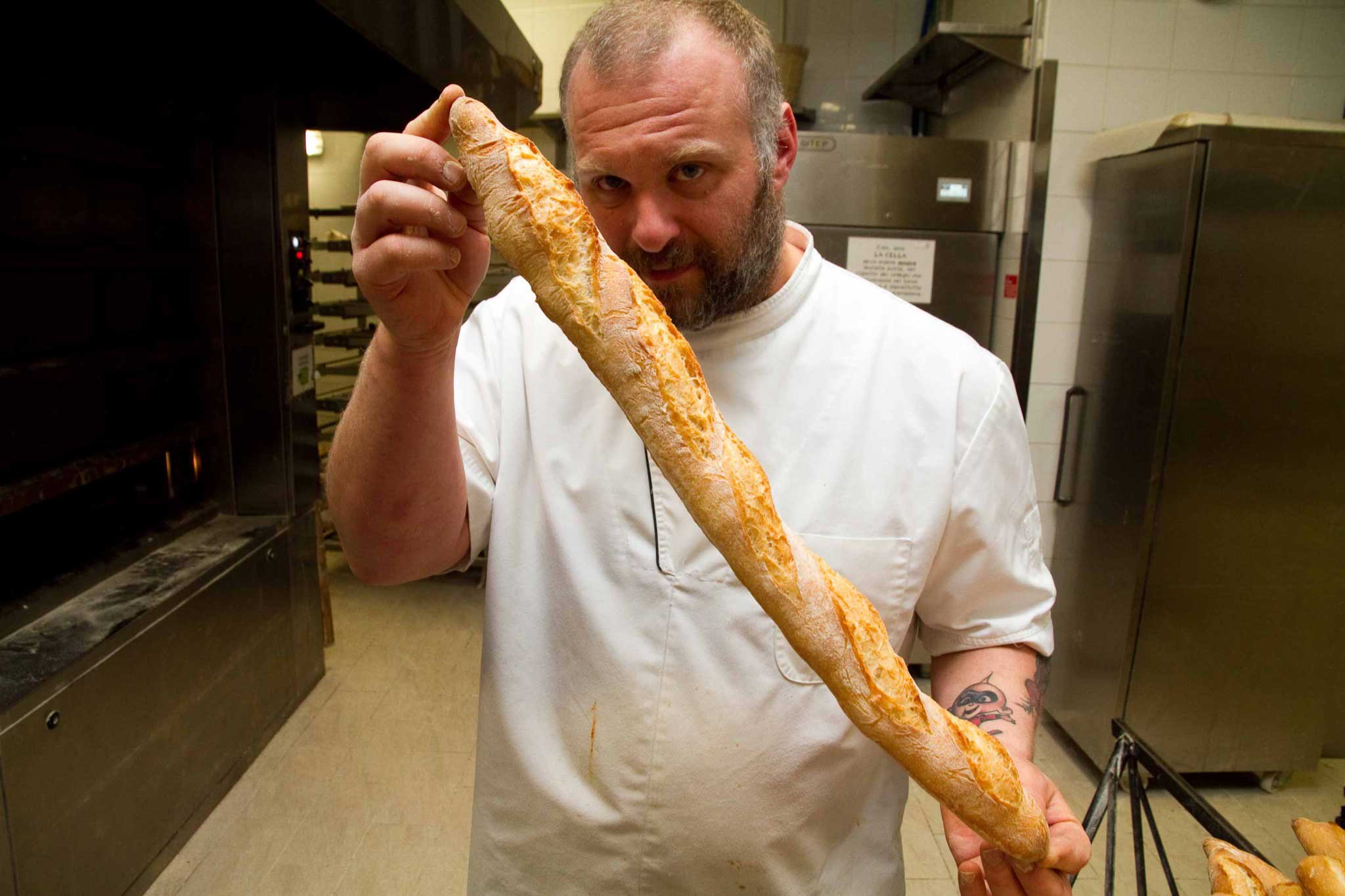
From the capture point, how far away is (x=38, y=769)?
5.21 feet

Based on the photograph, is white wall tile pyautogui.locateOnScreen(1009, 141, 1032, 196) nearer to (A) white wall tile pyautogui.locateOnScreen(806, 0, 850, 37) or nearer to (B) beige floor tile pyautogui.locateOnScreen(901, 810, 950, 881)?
(A) white wall tile pyautogui.locateOnScreen(806, 0, 850, 37)

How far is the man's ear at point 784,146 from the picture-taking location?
1.10 meters

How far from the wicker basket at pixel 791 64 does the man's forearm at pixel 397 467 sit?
275 centimetres

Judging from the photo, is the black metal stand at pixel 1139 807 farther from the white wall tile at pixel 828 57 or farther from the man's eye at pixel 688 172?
the white wall tile at pixel 828 57

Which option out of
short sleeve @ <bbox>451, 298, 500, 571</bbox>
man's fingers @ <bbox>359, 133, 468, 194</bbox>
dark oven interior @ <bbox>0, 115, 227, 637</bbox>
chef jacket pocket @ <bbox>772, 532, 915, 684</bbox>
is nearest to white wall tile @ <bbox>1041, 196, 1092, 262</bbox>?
chef jacket pocket @ <bbox>772, 532, 915, 684</bbox>

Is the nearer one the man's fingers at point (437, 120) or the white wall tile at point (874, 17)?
the man's fingers at point (437, 120)

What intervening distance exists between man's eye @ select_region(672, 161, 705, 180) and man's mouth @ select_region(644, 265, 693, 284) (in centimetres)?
11

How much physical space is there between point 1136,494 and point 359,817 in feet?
7.90

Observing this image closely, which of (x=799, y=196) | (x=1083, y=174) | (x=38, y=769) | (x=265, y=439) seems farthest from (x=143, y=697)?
(x=1083, y=174)

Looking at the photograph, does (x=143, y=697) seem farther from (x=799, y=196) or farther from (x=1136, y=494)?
(x=1136, y=494)

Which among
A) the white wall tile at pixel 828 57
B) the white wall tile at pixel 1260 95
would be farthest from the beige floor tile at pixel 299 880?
the white wall tile at pixel 828 57

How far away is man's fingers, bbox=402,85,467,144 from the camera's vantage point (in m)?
0.81

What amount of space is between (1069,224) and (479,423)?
2.32 m

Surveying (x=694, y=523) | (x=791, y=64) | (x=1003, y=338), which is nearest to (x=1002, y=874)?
(x=694, y=523)
